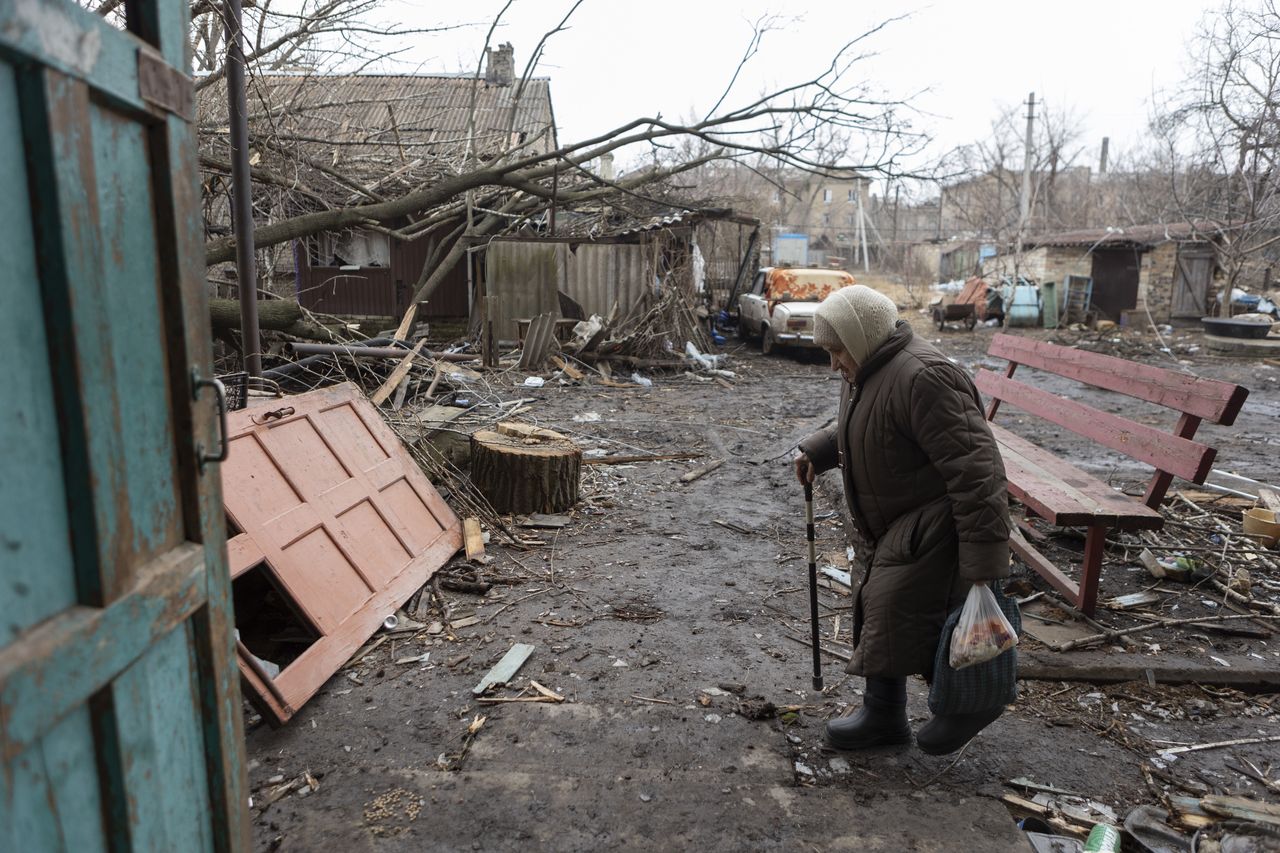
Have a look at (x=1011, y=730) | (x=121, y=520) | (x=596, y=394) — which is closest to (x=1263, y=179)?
(x=596, y=394)

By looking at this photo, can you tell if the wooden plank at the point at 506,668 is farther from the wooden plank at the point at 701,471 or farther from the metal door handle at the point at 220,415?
the wooden plank at the point at 701,471

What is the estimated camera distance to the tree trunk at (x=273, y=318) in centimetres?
799

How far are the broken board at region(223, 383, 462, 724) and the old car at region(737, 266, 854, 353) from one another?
12.4 m

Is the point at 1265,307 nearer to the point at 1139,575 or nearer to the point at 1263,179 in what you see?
the point at 1263,179

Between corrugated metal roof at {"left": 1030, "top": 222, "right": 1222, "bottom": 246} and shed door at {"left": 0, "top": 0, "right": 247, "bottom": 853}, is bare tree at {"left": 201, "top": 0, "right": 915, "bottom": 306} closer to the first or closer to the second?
shed door at {"left": 0, "top": 0, "right": 247, "bottom": 853}

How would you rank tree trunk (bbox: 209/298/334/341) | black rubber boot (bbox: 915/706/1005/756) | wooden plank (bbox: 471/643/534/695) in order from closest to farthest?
1. black rubber boot (bbox: 915/706/1005/756)
2. wooden plank (bbox: 471/643/534/695)
3. tree trunk (bbox: 209/298/334/341)

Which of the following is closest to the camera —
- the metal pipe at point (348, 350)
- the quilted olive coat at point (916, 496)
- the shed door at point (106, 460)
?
the shed door at point (106, 460)

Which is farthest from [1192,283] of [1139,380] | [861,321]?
[861,321]

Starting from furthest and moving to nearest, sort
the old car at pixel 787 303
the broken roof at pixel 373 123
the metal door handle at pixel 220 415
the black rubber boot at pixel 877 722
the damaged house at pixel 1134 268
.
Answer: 1. the damaged house at pixel 1134 268
2. the old car at pixel 787 303
3. the broken roof at pixel 373 123
4. the black rubber boot at pixel 877 722
5. the metal door handle at pixel 220 415

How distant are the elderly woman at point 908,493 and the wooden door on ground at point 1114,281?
82.6 ft

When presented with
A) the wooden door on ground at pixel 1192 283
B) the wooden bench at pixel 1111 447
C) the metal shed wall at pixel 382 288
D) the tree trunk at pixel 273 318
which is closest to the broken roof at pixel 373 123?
the tree trunk at pixel 273 318

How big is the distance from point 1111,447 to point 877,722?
2862 mm

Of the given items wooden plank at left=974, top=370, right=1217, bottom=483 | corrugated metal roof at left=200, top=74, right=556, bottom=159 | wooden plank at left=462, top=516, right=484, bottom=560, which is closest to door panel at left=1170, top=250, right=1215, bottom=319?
corrugated metal roof at left=200, top=74, right=556, bottom=159

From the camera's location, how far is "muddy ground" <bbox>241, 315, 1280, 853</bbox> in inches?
112
